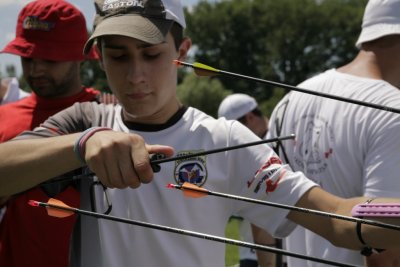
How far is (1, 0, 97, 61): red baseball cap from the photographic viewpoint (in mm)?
2842

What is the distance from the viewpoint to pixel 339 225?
1879 mm

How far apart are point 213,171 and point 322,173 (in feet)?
2.89

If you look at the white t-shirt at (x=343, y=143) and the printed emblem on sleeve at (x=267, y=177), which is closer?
the printed emblem on sleeve at (x=267, y=177)

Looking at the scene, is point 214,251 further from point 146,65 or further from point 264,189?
point 146,65

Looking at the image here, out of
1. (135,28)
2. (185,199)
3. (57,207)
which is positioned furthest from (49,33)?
(57,207)

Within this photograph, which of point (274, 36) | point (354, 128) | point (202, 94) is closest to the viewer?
point (354, 128)

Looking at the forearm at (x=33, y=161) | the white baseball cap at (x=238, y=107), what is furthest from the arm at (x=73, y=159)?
the white baseball cap at (x=238, y=107)

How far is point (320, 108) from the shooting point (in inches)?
112

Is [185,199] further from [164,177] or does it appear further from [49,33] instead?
[49,33]

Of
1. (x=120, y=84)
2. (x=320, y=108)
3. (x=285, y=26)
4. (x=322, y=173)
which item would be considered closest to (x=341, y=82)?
(x=320, y=108)

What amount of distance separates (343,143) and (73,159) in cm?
133

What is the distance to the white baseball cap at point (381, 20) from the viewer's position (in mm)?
2859

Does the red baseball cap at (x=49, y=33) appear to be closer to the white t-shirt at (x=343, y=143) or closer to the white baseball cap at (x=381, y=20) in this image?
the white t-shirt at (x=343, y=143)

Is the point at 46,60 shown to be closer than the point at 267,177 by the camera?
No
